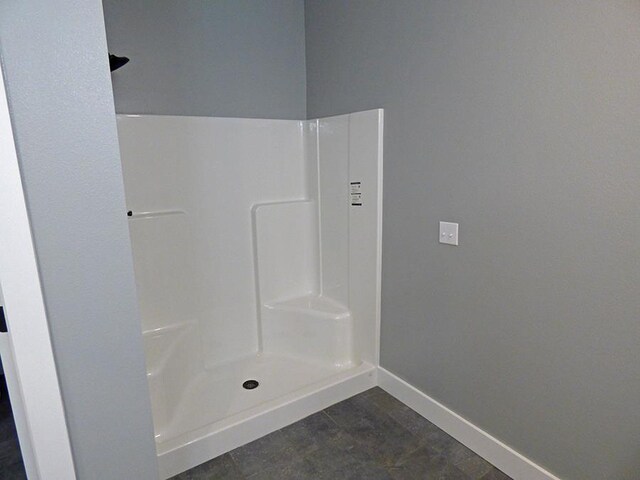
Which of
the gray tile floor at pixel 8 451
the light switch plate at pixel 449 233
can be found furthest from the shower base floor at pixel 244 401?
the light switch plate at pixel 449 233

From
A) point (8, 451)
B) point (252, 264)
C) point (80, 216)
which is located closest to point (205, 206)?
point (252, 264)

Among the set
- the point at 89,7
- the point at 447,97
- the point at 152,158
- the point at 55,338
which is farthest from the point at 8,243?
the point at 447,97

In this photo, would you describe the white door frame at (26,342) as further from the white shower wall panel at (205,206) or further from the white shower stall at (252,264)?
the white shower wall panel at (205,206)

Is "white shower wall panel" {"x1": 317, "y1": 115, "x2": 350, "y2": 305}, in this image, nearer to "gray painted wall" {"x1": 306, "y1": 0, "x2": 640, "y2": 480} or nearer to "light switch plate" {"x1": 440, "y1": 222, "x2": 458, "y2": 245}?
"gray painted wall" {"x1": 306, "y1": 0, "x2": 640, "y2": 480}

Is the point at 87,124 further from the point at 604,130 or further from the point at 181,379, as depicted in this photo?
the point at 181,379

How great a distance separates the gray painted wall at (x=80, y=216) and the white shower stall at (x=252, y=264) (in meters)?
0.79

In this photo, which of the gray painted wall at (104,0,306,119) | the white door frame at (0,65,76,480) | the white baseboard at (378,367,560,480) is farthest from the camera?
the gray painted wall at (104,0,306,119)

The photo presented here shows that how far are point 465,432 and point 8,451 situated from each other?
2248 mm

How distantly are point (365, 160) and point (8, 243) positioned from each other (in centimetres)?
174

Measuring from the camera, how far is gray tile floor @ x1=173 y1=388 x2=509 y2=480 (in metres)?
1.69

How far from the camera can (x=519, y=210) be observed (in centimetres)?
151

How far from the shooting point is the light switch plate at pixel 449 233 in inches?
70.1

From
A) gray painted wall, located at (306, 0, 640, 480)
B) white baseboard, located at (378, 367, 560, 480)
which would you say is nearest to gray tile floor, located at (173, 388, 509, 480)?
white baseboard, located at (378, 367, 560, 480)

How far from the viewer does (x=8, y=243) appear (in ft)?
2.93
